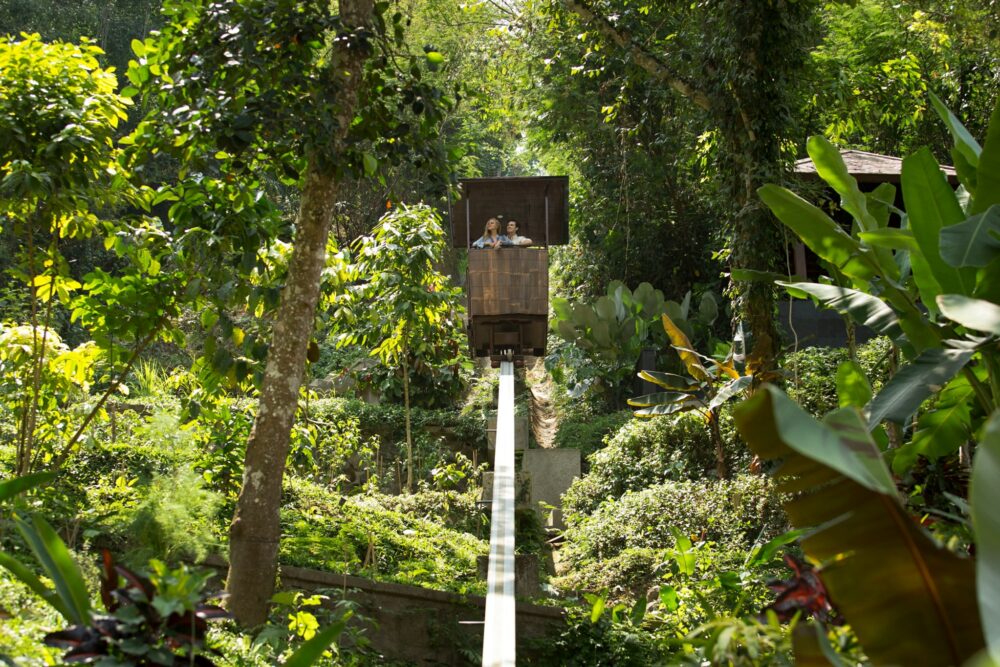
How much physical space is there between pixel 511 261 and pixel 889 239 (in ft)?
25.5

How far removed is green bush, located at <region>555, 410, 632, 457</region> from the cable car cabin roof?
2823 millimetres

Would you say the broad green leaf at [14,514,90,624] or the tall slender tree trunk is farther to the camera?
the tall slender tree trunk

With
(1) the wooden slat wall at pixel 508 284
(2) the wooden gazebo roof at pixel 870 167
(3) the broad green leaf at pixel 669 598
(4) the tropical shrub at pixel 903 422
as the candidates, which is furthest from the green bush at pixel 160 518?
(2) the wooden gazebo roof at pixel 870 167

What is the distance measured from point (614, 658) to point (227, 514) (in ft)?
9.39

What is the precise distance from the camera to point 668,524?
8.73 m

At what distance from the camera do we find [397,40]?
19.9 ft

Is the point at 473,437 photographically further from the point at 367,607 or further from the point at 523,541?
the point at 367,607

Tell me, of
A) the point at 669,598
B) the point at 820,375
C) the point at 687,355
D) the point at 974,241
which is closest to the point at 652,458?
the point at 820,375

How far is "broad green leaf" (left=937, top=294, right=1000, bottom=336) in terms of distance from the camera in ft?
8.38

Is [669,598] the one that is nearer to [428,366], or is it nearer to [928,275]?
[928,275]

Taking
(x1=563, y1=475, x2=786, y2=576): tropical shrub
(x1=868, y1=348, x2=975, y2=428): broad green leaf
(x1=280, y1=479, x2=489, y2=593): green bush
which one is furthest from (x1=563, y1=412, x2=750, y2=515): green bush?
(x1=868, y1=348, x2=975, y2=428): broad green leaf

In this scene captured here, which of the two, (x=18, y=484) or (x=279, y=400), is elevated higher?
(x=279, y=400)

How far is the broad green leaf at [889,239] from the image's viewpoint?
3.79 m

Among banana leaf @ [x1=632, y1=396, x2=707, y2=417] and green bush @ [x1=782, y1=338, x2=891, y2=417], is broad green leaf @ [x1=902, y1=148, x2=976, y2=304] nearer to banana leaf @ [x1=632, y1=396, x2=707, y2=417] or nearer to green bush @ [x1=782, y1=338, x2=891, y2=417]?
green bush @ [x1=782, y1=338, x2=891, y2=417]
